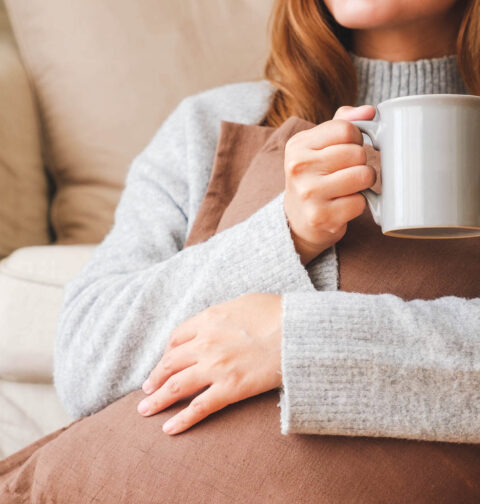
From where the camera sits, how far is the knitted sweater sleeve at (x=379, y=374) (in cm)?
57

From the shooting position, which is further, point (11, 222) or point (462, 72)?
point (11, 222)

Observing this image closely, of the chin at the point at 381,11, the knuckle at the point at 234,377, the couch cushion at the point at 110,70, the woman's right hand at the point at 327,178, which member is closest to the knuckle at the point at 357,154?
the woman's right hand at the point at 327,178

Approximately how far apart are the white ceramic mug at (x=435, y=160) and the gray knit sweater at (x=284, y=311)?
12 centimetres

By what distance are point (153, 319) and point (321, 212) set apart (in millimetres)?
267

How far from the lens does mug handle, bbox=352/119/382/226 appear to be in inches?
22.0

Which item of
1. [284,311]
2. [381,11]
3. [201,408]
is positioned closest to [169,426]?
[201,408]

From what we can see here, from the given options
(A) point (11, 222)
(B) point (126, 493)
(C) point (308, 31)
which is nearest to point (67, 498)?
(B) point (126, 493)

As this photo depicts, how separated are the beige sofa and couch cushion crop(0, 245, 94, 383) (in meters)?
0.03

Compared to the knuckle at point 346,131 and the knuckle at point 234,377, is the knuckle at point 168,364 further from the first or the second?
the knuckle at point 346,131

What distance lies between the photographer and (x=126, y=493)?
0.61 metres

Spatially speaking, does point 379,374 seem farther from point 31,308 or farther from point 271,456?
point 31,308

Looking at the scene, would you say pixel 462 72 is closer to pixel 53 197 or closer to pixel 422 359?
pixel 422 359

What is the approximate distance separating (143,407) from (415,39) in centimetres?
74

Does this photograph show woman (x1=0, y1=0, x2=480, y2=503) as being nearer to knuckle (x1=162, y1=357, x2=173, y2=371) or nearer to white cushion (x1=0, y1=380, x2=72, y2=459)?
knuckle (x1=162, y1=357, x2=173, y2=371)
